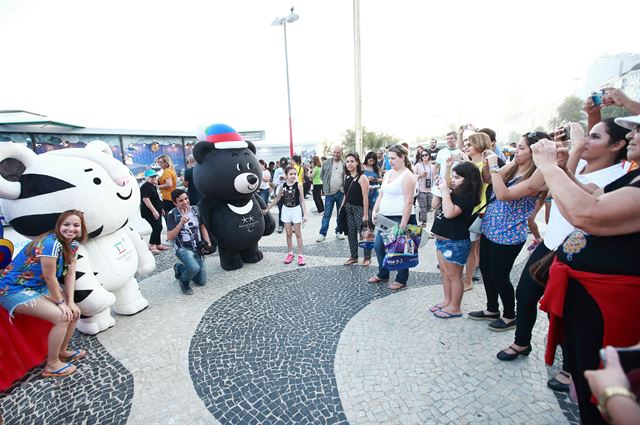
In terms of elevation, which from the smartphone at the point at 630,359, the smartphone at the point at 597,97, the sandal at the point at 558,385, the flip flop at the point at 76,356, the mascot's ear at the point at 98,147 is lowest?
the flip flop at the point at 76,356

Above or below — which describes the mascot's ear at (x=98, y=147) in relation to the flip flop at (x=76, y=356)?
→ above

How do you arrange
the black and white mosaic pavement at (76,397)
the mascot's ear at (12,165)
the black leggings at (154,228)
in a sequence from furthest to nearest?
the black leggings at (154,228) → the mascot's ear at (12,165) → the black and white mosaic pavement at (76,397)

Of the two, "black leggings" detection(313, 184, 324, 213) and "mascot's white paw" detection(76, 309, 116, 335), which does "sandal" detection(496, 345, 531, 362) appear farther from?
"black leggings" detection(313, 184, 324, 213)

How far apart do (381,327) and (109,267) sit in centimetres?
284

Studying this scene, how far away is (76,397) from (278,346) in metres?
1.57

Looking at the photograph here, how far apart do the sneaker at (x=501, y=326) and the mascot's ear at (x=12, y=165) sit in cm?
444

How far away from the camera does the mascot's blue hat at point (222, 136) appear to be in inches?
188

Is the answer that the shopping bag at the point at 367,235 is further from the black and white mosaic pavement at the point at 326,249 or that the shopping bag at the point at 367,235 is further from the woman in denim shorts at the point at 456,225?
the woman in denim shorts at the point at 456,225

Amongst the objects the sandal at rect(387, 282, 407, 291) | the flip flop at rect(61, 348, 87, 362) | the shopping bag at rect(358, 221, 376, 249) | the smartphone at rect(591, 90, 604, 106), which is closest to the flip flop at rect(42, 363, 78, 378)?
the flip flop at rect(61, 348, 87, 362)

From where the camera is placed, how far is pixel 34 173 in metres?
3.00

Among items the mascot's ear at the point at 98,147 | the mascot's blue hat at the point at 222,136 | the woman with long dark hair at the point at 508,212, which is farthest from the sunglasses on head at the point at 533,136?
the mascot's ear at the point at 98,147

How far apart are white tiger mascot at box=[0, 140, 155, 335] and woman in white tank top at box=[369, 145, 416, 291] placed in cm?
285

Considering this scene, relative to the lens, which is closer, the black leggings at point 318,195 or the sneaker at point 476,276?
the sneaker at point 476,276

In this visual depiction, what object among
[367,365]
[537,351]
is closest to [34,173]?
[367,365]
